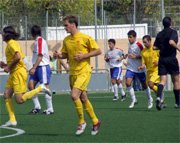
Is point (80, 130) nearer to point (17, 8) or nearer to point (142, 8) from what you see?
point (142, 8)

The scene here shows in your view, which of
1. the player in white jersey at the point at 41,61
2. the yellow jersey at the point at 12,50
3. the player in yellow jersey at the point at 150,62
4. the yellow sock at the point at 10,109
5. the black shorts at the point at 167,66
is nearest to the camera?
the yellow jersey at the point at 12,50

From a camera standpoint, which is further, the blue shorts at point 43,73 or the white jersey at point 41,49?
the blue shorts at point 43,73

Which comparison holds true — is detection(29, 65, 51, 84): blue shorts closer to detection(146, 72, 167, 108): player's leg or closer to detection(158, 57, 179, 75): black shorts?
detection(158, 57, 179, 75): black shorts

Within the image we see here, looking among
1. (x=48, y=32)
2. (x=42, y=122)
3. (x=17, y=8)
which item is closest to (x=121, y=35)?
(x=48, y=32)

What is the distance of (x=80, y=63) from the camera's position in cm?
995

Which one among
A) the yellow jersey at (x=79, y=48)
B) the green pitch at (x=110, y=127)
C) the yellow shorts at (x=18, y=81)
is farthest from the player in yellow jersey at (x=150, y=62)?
the yellow jersey at (x=79, y=48)

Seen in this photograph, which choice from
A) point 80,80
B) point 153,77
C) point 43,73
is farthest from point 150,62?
point 80,80

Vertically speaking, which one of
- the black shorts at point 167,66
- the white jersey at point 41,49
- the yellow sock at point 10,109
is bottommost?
the yellow sock at point 10,109

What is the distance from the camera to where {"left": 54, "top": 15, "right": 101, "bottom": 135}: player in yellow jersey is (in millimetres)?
9805

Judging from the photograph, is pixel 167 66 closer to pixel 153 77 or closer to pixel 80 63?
pixel 153 77

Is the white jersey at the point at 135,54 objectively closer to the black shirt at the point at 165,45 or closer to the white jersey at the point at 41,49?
the black shirt at the point at 165,45

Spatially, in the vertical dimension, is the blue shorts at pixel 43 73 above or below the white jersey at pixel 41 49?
below

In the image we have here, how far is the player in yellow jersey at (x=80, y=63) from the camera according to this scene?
9.80 m

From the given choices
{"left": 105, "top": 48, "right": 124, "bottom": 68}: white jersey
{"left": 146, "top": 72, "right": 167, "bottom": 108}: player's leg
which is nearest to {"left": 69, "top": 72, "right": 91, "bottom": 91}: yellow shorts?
{"left": 146, "top": 72, "right": 167, "bottom": 108}: player's leg
